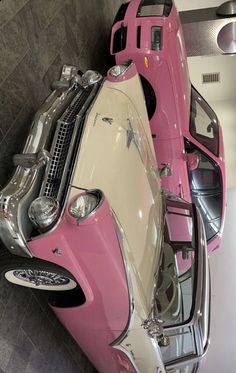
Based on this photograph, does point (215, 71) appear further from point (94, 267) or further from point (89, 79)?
point (94, 267)

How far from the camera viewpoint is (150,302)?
79.0 inches

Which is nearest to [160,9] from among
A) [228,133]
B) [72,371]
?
[72,371]

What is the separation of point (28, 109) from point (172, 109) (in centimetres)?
102

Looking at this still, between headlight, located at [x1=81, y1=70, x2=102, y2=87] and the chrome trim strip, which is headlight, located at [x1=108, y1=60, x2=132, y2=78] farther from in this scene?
the chrome trim strip

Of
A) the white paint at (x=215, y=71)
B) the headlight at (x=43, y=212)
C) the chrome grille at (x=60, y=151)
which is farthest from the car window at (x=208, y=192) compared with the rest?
the white paint at (x=215, y=71)

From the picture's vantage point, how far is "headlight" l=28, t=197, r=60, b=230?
1.62 m

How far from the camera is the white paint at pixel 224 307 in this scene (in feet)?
12.5

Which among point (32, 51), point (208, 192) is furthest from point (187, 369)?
point (32, 51)

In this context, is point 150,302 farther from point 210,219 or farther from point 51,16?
point 51,16

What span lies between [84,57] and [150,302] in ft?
6.95

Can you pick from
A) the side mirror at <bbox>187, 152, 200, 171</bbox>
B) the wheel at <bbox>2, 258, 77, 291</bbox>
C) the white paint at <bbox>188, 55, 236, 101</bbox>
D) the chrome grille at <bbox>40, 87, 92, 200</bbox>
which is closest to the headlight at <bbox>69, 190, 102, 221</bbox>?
the chrome grille at <bbox>40, 87, 92, 200</bbox>

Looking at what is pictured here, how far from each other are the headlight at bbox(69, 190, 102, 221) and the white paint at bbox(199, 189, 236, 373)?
242cm

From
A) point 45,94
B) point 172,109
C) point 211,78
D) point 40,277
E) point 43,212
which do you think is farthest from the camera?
point 211,78

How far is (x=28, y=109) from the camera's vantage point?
2.53 meters
